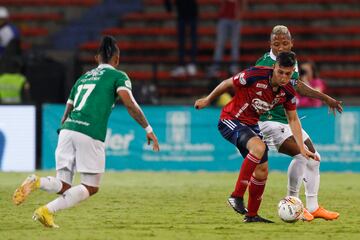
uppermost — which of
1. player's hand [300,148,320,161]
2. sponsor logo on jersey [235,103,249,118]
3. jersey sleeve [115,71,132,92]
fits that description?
jersey sleeve [115,71,132,92]

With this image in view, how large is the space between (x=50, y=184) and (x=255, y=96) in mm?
2303

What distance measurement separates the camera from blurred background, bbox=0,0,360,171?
19375mm

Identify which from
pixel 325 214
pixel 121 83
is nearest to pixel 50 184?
pixel 121 83

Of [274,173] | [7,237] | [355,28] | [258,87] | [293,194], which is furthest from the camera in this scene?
[355,28]

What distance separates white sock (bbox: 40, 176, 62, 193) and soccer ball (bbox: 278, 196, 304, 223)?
2330 millimetres

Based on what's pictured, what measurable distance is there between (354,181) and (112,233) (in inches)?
315

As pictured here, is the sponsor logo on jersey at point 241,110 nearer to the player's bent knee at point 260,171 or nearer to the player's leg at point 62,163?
the player's bent knee at point 260,171

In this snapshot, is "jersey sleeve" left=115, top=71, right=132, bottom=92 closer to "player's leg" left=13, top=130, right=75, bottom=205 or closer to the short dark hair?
"player's leg" left=13, top=130, right=75, bottom=205

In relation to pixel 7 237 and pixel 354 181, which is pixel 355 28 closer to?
pixel 354 181

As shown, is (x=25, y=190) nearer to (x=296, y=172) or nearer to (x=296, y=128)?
(x=296, y=128)

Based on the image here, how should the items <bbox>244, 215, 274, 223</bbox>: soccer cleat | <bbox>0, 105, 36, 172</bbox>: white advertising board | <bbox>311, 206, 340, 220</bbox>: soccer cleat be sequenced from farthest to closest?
<bbox>0, 105, 36, 172</bbox>: white advertising board
<bbox>311, 206, 340, 220</bbox>: soccer cleat
<bbox>244, 215, 274, 223</bbox>: soccer cleat

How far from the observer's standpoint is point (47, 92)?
70.9 feet

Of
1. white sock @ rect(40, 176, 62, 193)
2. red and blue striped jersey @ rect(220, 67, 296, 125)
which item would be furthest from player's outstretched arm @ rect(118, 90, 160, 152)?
red and blue striped jersey @ rect(220, 67, 296, 125)

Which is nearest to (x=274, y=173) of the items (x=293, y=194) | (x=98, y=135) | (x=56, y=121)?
(x=56, y=121)
